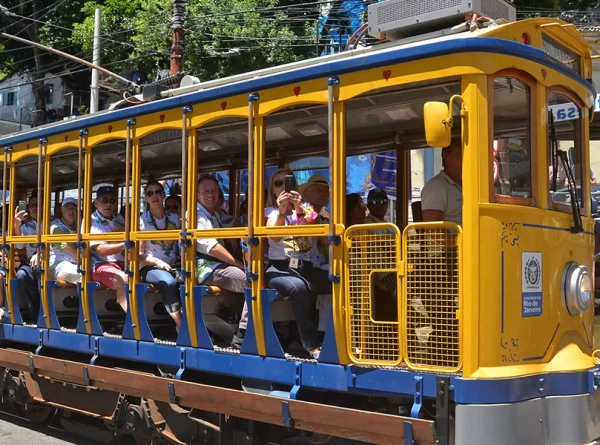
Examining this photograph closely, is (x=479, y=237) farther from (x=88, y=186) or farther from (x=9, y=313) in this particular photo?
(x=9, y=313)

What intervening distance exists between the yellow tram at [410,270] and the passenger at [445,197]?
0.33m

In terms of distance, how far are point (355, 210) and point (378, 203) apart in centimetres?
55

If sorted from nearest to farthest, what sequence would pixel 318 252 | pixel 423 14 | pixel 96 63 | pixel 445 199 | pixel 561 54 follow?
pixel 445 199
pixel 423 14
pixel 561 54
pixel 318 252
pixel 96 63

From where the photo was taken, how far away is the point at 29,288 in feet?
26.8

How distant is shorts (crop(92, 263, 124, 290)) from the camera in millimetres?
7070

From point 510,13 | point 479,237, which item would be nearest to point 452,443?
point 479,237

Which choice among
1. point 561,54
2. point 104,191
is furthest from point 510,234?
point 104,191

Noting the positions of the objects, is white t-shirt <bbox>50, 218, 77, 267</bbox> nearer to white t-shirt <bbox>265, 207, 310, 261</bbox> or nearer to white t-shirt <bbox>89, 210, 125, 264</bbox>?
white t-shirt <bbox>89, 210, 125, 264</bbox>

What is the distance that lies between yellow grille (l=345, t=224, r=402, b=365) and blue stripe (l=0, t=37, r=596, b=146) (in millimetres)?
1060

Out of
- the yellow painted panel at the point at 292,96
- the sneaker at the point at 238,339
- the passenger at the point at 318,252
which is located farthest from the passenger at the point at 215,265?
the yellow painted panel at the point at 292,96

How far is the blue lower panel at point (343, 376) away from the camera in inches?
177

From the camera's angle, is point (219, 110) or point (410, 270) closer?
point (410, 270)

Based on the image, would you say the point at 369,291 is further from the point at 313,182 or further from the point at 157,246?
the point at 157,246

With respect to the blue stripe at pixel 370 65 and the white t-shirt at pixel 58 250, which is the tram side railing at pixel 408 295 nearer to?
the blue stripe at pixel 370 65
